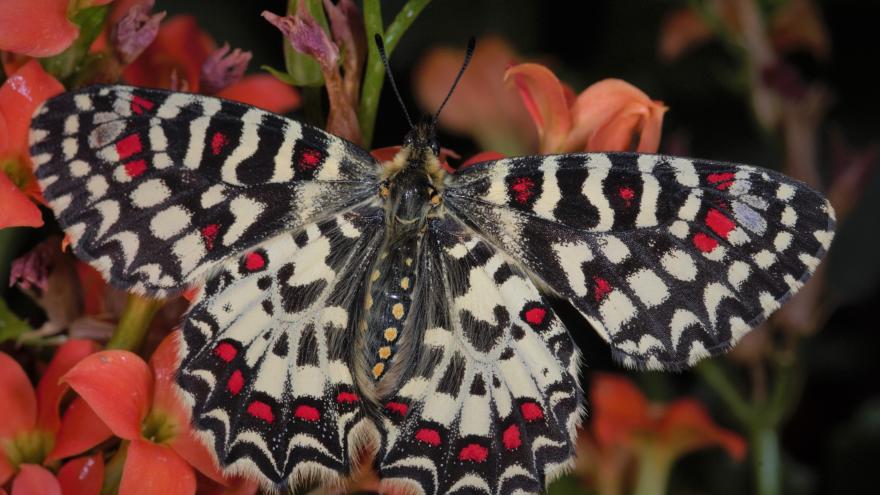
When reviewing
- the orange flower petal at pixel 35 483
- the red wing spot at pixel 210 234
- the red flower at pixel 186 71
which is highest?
the red flower at pixel 186 71

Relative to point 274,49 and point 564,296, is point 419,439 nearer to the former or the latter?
point 564,296

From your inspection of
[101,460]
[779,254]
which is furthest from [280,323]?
[779,254]

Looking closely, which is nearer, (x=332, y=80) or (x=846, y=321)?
(x=332, y=80)

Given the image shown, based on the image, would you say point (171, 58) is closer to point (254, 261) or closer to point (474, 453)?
point (254, 261)

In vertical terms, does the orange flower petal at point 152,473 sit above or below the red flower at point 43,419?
above

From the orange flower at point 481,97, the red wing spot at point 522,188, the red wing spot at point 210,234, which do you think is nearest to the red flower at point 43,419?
the red wing spot at point 210,234

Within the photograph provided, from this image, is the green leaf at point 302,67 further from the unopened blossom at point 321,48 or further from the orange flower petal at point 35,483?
the orange flower petal at point 35,483
